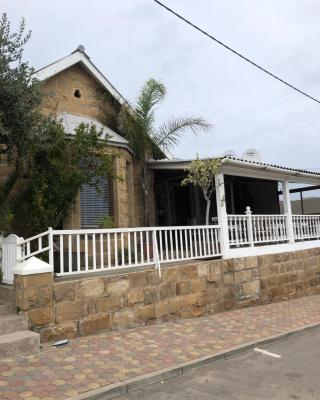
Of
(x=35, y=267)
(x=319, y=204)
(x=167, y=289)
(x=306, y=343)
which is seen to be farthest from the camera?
(x=319, y=204)

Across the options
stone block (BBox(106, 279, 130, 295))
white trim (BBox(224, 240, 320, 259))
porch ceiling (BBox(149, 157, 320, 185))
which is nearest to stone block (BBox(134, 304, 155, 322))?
stone block (BBox(106, 279, 130, 295))

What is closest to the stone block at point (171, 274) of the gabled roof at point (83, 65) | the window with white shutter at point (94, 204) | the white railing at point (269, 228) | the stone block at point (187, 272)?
the stone block at point (187, 272)

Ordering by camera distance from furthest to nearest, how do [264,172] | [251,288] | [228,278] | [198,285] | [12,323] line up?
[264,172] < [251,288] < [228,278] < [198,285] < [12,323]

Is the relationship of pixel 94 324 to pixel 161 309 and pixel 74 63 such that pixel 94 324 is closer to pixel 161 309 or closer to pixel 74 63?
pixel 161 309

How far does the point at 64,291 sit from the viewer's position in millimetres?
6629

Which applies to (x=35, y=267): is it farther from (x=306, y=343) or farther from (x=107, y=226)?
(x=306, y=343)

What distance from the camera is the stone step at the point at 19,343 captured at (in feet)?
18.7

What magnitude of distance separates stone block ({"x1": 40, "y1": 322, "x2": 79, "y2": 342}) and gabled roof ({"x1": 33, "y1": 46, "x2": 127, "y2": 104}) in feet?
20.3

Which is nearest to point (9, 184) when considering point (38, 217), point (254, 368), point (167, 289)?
point (38, 217)

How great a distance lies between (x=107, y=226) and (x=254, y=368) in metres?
5.03

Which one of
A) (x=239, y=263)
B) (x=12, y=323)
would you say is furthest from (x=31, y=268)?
(x=239, y=263)

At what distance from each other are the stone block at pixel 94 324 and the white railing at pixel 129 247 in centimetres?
75

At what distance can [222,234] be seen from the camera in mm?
9961

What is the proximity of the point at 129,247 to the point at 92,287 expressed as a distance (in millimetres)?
1009
